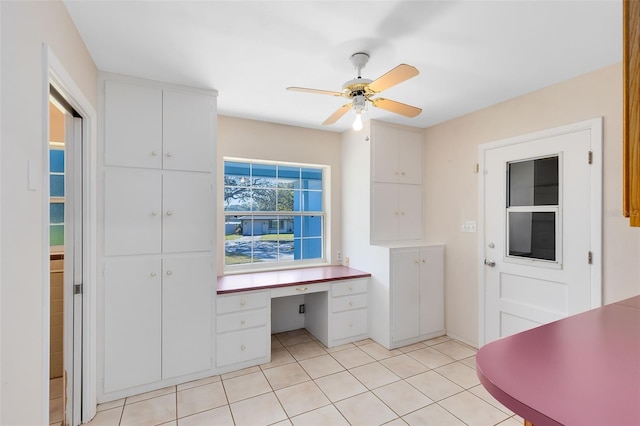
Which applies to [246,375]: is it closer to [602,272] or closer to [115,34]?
[115,34]

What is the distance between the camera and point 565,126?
2410 millimetres

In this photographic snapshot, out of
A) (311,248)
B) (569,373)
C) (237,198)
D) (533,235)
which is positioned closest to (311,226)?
(311,248)

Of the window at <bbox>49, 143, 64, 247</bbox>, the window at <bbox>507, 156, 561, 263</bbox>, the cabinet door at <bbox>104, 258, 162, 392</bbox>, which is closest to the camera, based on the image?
the cabinet door at <bbox>104, 258, 162, 392</bbox>

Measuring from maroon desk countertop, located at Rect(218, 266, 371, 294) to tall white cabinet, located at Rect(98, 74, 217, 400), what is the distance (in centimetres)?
31

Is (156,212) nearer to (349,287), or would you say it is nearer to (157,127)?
(157,127)

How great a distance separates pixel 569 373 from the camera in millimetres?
869

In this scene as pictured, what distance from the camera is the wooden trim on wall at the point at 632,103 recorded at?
2.48 ft

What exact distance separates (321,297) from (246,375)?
42.9 inches

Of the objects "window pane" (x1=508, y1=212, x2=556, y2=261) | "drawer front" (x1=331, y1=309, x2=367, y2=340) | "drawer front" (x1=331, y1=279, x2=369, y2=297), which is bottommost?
"drawer front" (x1=331, y1=309, x2=367, y2=340)

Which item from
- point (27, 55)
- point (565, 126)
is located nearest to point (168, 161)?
point (27, 55)

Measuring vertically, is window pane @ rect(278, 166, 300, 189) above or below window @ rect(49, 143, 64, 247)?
above

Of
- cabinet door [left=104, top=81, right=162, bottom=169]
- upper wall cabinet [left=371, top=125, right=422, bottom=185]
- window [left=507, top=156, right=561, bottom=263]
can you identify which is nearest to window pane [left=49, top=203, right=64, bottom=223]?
cabinet door [left=104, top=81, right=162, bottom=169]

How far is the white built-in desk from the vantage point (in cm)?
268

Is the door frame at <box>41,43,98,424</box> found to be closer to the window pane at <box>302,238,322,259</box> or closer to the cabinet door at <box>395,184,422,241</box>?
the window pane at <box>302,238,322,259</box>
